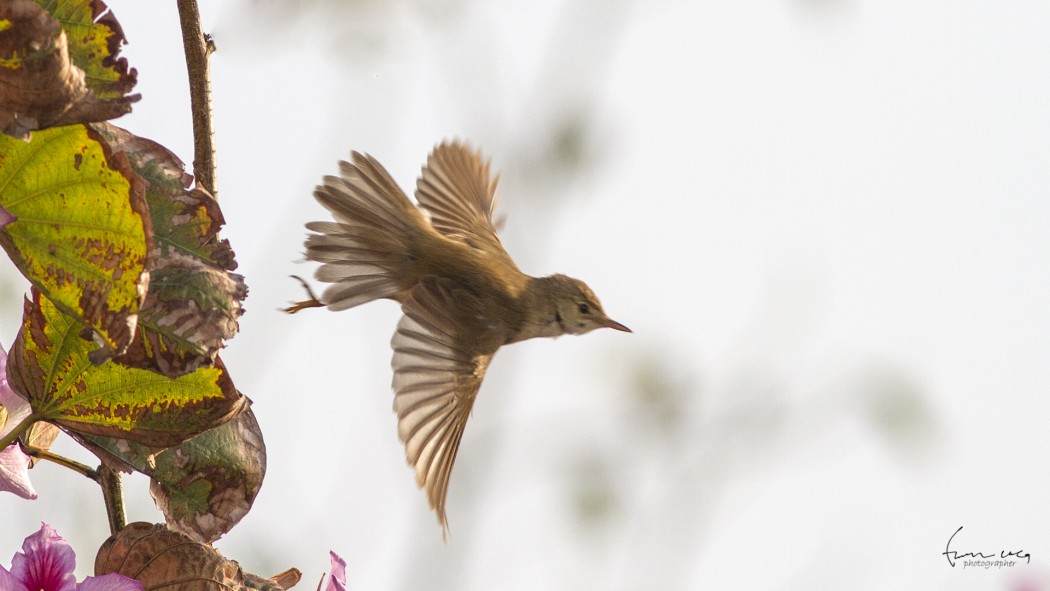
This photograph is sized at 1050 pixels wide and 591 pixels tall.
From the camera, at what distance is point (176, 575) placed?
2.53ft

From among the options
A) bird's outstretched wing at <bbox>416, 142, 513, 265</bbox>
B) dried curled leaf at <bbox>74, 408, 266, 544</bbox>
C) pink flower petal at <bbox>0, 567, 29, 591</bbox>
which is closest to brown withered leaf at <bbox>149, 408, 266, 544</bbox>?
dried curled leaf at <bbox>74, 408, 266, 544</bbox>

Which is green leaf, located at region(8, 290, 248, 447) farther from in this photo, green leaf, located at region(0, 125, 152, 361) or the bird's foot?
the bird's foot

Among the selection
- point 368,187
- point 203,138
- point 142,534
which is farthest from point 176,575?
point 368,187

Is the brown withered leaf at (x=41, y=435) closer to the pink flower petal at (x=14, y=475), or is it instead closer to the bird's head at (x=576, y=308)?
the pink flower petal at (x=14, y=475)

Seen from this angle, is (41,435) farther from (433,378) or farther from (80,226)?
(433,378)

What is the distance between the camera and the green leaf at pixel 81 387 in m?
0.79

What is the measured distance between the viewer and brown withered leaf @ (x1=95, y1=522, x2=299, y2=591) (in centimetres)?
77

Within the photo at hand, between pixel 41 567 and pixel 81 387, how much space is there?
0.13 metres

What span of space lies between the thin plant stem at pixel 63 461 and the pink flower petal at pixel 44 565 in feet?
0.15

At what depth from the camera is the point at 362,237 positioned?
6.62 feet

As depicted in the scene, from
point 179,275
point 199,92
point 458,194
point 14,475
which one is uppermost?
point 458,194

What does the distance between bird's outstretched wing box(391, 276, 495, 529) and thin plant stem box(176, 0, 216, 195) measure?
1.05m

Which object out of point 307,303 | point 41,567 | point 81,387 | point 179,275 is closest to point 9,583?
point 41,567

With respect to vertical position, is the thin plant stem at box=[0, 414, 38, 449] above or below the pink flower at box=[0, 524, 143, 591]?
above
